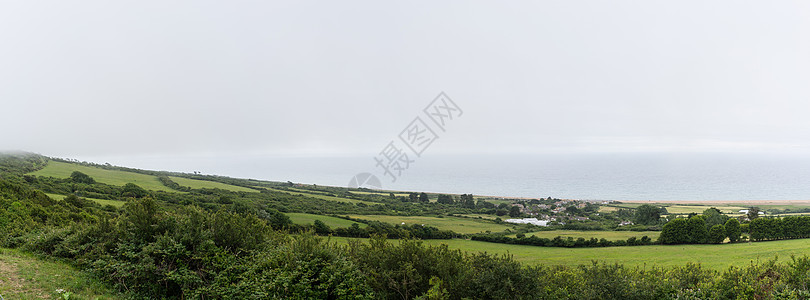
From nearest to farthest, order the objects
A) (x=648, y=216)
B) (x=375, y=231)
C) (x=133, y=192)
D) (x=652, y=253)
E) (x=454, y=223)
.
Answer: (x=652, y=253), (x=375, y=231), (x=454, y=223), (x=133, y=192), (x=648, y=216)

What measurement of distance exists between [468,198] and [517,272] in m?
53.6

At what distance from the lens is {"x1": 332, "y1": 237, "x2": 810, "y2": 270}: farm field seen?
21.0m

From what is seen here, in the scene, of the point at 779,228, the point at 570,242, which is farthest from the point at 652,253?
the point at 779,228

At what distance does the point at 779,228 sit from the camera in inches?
1078

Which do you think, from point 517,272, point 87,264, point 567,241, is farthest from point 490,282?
point 567,241

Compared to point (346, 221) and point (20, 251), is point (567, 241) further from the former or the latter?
point (20, 251)

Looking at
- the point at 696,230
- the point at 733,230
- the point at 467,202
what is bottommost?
the point at 467,202

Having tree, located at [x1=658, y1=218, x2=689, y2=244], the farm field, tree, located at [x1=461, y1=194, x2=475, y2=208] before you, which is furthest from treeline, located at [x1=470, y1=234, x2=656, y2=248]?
tree, located at [x1=461, y1=194, x2=475, y2=208]

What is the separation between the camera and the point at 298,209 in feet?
134

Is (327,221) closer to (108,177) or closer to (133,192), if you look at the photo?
(133,192)

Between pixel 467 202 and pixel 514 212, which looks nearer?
pixel 514 212

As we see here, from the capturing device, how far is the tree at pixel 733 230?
92.2 feet

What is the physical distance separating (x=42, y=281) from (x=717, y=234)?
135 feet

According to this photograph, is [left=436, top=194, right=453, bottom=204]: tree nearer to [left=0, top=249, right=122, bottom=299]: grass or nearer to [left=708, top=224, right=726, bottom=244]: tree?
[left=708, top=224, right=726, bottom=244]: tree
